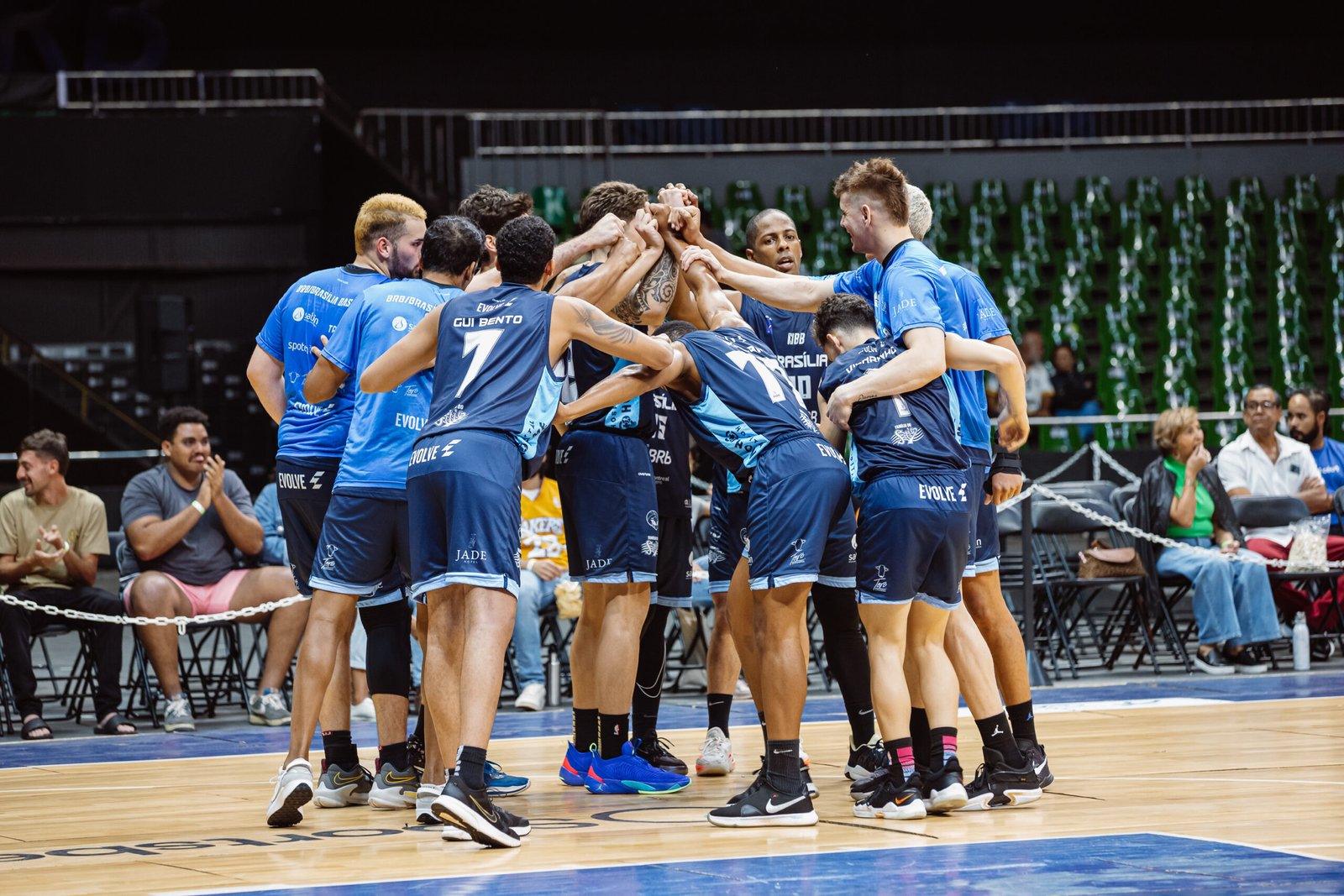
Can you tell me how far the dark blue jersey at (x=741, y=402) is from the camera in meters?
4.54

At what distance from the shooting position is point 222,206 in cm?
1677

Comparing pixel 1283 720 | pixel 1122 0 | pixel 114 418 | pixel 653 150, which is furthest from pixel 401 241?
pixel 1122 0

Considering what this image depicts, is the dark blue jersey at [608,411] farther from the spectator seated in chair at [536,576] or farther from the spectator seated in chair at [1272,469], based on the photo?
the spectator seated in chair at [1272,469]

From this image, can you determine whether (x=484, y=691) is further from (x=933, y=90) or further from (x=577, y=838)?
(x=933, y=90)

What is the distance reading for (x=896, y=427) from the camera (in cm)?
449

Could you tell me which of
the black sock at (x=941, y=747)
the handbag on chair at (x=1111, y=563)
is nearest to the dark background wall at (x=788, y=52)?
the handbag on chair at (x=1111, y=563)

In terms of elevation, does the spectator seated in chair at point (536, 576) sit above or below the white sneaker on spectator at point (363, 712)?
above

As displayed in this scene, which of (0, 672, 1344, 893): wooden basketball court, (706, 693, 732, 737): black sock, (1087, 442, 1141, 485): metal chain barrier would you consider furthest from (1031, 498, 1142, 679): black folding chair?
(706, 693, 732, 737): black sock

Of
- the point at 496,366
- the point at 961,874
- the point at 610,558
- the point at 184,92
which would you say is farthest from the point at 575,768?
the point at 184,92

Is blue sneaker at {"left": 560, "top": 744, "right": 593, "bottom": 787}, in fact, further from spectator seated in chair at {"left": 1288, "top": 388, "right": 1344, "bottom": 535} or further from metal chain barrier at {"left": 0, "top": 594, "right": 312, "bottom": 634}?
spectator seated in chair at {"left": 1288, "top": 388, "right": 1344, "bottom": 535}

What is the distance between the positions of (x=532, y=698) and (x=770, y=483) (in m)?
3.39

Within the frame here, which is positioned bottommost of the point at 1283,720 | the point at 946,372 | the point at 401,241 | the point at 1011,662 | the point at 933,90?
the point at 1283,720

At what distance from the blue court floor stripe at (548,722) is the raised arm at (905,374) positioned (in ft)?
8.67

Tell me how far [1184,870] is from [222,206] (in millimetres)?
15024
